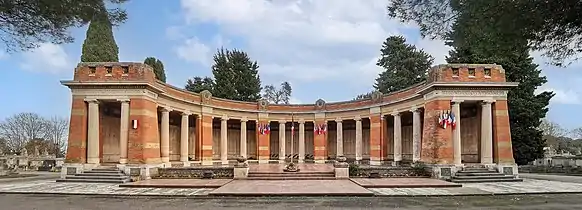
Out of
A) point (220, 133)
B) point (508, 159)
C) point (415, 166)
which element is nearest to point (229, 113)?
point (220, 133)

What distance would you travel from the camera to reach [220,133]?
35.6 metres

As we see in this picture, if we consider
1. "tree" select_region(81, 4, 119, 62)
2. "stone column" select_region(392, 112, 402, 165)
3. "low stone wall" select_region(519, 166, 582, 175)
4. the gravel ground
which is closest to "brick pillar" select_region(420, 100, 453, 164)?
"stone column" select_region(392, 112, 402, 165)

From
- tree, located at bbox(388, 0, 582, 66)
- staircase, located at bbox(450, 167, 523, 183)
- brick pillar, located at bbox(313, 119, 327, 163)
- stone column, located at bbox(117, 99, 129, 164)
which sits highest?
tree, located at bbox(388, 0, 582, 66)

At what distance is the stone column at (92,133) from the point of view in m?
22.8

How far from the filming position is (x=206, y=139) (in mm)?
31859

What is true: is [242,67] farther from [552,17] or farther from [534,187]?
[552,17]

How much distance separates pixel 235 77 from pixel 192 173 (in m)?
26.7

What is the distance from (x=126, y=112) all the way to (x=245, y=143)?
1394cm

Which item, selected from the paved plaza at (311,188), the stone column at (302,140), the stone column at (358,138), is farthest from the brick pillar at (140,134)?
the stone column at (302,140)

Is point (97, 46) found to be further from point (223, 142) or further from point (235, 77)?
point (235, 77)

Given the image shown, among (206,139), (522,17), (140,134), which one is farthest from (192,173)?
(522,17)

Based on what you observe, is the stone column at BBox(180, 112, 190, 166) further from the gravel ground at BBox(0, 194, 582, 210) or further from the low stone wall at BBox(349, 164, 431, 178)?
the gravel ground at BBox(0, 194, 582, 210)

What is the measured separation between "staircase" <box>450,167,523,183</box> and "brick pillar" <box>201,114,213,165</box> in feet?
53.4

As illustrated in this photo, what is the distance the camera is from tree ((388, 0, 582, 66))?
812 cm
